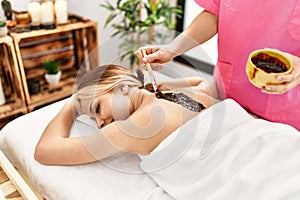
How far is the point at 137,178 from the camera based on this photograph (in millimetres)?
982

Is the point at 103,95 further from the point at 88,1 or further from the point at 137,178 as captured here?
the point at 88,1

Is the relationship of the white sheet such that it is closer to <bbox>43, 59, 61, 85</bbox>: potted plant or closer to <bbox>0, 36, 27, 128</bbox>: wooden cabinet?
<bbox>0, 36, 27, 128</bbox>: wooden cabinet

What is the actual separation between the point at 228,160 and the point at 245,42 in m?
0.45

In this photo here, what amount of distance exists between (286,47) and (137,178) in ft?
2.15

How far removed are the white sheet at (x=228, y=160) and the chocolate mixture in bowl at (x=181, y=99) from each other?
6cm

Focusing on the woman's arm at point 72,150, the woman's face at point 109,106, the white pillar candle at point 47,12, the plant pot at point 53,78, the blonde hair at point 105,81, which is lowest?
the plant pot at point 53,78

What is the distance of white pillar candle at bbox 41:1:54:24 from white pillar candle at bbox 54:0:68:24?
0.04 m

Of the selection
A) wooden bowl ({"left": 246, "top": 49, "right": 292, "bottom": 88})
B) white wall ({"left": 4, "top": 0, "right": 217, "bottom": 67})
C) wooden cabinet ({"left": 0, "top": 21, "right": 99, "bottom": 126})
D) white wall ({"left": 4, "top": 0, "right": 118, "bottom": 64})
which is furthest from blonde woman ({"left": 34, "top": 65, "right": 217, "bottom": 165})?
white wall ({"left": 4, "top": 0, "right": 118, "bottom": 64})

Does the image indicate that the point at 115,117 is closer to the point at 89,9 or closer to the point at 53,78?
the point at 53,78

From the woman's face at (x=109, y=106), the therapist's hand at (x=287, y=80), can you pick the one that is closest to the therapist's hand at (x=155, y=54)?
the woman's face at (x=109, y=106)

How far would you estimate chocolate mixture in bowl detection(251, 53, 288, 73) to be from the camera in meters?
0.91

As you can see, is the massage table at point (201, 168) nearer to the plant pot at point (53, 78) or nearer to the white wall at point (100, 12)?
the white wall at point (100, 12)

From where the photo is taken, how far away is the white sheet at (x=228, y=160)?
875 millimetres

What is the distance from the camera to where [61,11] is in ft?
6.79
